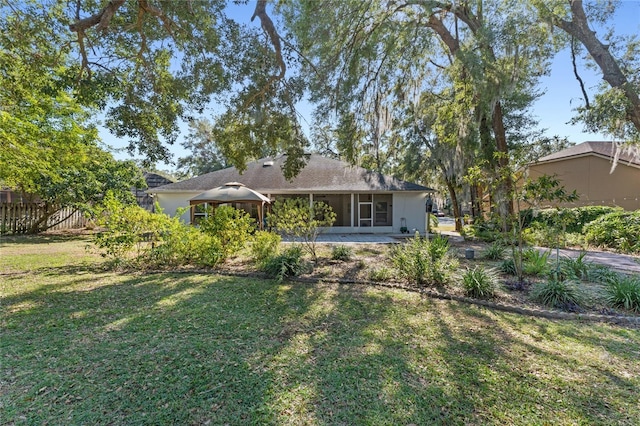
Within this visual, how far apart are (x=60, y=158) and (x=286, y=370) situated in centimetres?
996

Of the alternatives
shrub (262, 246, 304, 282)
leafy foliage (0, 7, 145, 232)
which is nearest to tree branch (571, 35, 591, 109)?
shrub (262, 246, 304, 282)

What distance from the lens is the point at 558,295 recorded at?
489 centimetres

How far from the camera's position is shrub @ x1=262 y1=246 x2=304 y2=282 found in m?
6.41

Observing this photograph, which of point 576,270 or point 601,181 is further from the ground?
point 601,181

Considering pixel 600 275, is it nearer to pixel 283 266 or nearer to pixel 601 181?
pixel 283 266

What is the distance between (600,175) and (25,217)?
29973mm

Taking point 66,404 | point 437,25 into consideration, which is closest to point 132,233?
point 66,404

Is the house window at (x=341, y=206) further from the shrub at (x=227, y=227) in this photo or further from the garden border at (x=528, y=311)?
the garden border at (x=528, y=311)

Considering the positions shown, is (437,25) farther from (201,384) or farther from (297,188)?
(201,384)

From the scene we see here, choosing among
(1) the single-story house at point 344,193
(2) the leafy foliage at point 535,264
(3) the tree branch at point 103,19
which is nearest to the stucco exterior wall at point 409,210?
(1) the single-story house at point 344,193

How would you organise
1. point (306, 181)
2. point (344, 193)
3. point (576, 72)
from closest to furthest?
point (576, 72) < point (344, 193) < point (306, 181)

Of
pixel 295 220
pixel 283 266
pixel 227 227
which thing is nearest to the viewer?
pixel 283 266

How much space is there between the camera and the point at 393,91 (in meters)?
9.67

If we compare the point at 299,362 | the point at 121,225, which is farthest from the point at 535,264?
the point at 121,225
